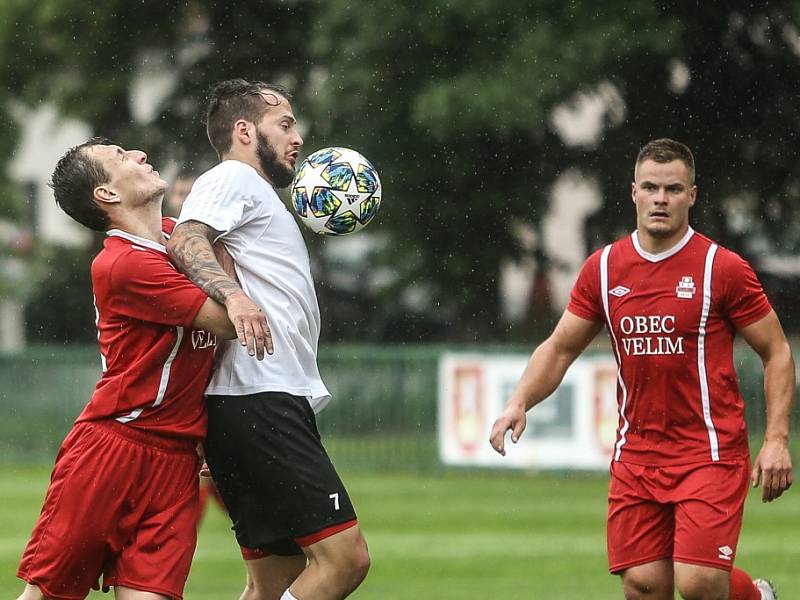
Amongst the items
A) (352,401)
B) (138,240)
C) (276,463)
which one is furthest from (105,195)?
(352,401)

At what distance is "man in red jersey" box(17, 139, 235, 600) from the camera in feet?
21.3

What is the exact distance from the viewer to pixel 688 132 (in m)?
23.7

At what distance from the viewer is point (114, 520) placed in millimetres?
6535

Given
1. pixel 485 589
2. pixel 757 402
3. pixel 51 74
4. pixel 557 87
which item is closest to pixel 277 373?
pixel 485 589

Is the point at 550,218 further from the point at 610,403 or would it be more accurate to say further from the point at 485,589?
the point at 485,589

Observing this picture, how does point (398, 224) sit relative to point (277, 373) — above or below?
above

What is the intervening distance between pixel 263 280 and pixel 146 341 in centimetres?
57

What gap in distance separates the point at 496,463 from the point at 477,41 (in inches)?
243

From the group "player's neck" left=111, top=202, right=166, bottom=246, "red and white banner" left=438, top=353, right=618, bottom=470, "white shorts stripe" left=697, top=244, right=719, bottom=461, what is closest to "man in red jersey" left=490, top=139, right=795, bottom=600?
"white shorts stripe" left=697, top=244, right=719, bottom=461

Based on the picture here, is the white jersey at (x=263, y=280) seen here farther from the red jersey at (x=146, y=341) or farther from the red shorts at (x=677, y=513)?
the red shorts at (x=677, y=513)

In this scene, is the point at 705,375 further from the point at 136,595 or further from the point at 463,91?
the point at 463,91

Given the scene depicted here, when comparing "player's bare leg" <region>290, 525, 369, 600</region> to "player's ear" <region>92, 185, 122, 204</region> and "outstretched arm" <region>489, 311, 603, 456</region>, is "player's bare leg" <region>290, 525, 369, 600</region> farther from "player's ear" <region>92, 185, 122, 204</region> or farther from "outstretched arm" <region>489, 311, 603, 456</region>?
"player's ear" <region>92, 185, 122, 204</region>

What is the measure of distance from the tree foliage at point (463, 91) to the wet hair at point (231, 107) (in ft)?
48.7

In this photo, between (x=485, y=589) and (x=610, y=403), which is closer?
(x=485, y=589)
